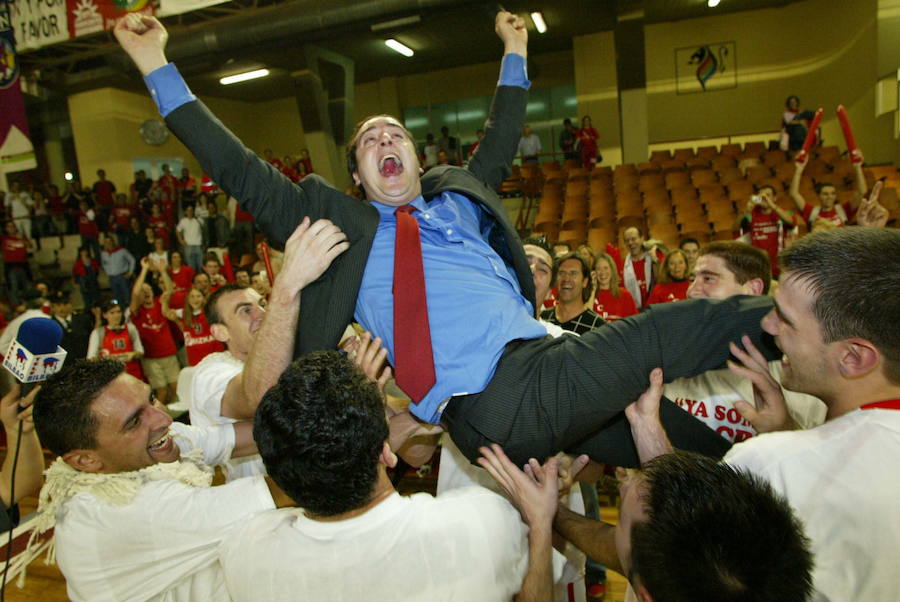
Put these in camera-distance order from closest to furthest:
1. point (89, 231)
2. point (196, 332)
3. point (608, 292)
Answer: point (608, 292) < point (196, 332) < point (89, 231)

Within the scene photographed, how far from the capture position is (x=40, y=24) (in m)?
7.99

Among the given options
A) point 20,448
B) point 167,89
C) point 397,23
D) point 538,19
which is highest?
point 538,19

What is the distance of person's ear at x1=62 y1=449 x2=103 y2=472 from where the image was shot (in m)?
1.39

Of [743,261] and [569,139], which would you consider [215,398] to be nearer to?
[743,261]

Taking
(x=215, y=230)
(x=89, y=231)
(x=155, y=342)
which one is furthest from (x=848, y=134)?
(x=89, y=231)

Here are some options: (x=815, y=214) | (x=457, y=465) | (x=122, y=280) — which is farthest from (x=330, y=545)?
(x=122, y=280)

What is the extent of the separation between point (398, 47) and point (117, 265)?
6.83m

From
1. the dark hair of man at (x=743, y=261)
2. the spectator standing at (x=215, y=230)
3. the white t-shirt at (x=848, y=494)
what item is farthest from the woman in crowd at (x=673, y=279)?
the spectator standing at (x=215, y=230)

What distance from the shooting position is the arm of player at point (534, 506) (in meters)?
1.17

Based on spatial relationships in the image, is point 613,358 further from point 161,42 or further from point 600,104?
point 600,104

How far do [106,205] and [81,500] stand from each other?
1149cm

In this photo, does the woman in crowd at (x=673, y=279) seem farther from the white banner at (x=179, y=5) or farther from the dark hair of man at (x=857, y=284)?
the white banner at (x=179, y=5)

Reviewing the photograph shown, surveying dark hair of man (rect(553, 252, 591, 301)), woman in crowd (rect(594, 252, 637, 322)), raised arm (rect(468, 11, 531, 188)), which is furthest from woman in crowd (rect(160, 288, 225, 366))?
raised arm (rect(468, 11, 531, 188))

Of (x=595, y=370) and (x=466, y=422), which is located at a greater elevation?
(x=595, y=370)
